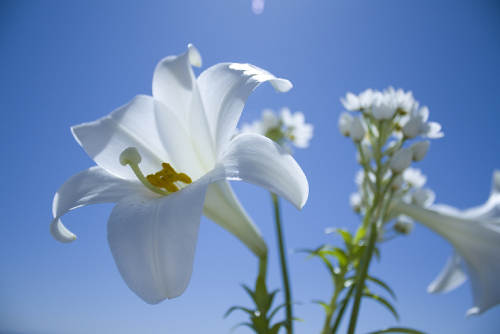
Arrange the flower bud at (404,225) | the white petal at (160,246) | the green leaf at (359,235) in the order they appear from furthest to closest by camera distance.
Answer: the flower bud at (404,225) → the green leaf at (359,235) → the white petal at (160,246)

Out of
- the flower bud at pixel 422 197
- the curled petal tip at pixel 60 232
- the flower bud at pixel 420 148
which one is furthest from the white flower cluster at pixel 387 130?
the curled petal tip at pixel 60 232

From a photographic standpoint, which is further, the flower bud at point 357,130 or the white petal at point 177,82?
the flower bud at point 357,130

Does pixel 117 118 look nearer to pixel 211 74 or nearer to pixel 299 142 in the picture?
pixel 211 74

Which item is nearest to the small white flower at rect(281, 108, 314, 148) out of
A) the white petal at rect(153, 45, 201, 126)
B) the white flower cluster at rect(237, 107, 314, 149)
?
the white flower cluster at rect(237, 107, 314, 149)

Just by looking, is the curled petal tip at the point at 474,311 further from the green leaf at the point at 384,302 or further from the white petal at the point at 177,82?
the white petal at the point at 177,82

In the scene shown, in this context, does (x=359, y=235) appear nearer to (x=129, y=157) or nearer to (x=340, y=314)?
(x=340, y=314)
